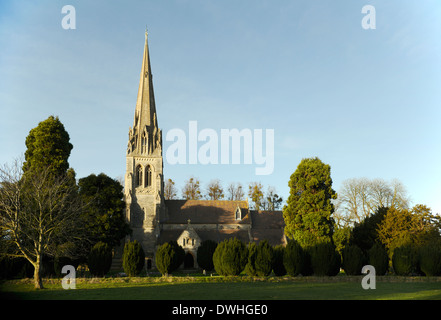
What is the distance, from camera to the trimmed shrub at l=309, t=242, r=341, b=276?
29.6m

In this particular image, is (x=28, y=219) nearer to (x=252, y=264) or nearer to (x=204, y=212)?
(x=252, y=264)

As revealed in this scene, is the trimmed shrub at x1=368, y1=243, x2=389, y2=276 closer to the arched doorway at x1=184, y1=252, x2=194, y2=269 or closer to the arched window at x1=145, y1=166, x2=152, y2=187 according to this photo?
the arched doorway at x1=184, y1=252, x2=194, y2=269

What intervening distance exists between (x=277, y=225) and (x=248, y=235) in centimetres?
504

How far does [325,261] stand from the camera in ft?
97.3

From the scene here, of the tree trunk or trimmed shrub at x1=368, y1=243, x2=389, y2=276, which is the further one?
trimmed shrub at x1=368, y1=243, x2=389, y2=276

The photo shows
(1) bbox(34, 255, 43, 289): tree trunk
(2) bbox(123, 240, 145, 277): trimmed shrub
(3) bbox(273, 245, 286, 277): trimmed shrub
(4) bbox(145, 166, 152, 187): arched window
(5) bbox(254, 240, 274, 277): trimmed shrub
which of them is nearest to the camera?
(1) bbox(34, 255, 43, 289): tree trunk

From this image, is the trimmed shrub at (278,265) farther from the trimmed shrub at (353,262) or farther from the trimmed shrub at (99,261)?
the trimmed shrub at (99,261)

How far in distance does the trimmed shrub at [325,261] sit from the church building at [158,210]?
21474 millimetres

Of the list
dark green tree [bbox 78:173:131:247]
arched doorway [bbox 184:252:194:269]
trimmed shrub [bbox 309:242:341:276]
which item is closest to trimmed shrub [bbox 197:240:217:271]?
arched doorway [bbox 184:252:194:269]

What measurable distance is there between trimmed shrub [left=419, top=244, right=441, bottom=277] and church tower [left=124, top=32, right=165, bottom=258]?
31769 mm

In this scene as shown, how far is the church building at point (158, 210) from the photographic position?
167ft

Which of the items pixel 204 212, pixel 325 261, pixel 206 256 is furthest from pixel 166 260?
pixel 204 212

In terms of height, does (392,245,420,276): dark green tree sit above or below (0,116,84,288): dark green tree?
below
